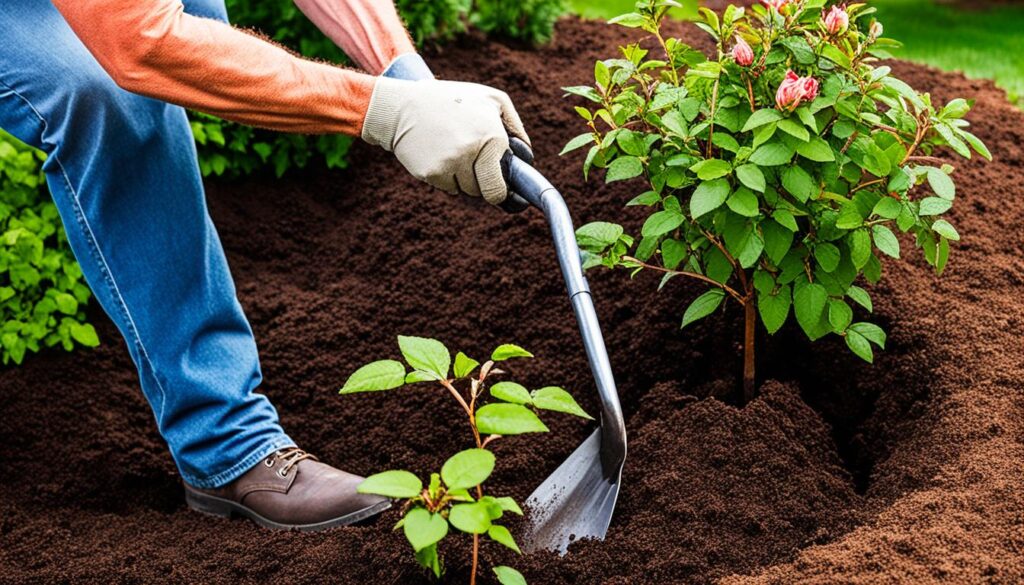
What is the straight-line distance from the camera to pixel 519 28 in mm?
4109

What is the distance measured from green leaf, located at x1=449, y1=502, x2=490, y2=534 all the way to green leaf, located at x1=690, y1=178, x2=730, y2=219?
0.71 m

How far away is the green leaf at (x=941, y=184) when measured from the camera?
196 cm

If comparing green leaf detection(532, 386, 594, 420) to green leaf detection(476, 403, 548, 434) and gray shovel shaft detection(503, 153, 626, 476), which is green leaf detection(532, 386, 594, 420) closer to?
green leaf detection(476, 403, 548, 434)

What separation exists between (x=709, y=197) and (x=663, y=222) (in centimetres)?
14

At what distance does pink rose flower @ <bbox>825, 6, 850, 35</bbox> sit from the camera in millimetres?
1931

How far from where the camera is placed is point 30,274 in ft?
9.19

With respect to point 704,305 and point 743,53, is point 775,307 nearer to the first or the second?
point 704,305

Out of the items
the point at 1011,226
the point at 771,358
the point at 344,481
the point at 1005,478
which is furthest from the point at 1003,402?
the point at 344,481

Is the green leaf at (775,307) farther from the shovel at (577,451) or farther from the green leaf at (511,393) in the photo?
the green leaf at (511,393)

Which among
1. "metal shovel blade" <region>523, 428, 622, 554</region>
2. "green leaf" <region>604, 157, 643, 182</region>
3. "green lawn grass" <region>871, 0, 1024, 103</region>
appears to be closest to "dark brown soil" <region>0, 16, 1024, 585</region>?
"metal shovel blade" <region>523, 428, 622, 554</region>

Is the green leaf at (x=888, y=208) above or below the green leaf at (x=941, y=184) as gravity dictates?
below

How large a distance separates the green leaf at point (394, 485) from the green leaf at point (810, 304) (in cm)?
94

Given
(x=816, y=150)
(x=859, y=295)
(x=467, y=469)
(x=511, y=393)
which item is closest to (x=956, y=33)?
(x=859, y=295)

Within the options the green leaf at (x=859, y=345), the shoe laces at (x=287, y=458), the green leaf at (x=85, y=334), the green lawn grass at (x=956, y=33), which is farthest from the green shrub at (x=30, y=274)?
the green lawn grass at (x=956, y=33)
